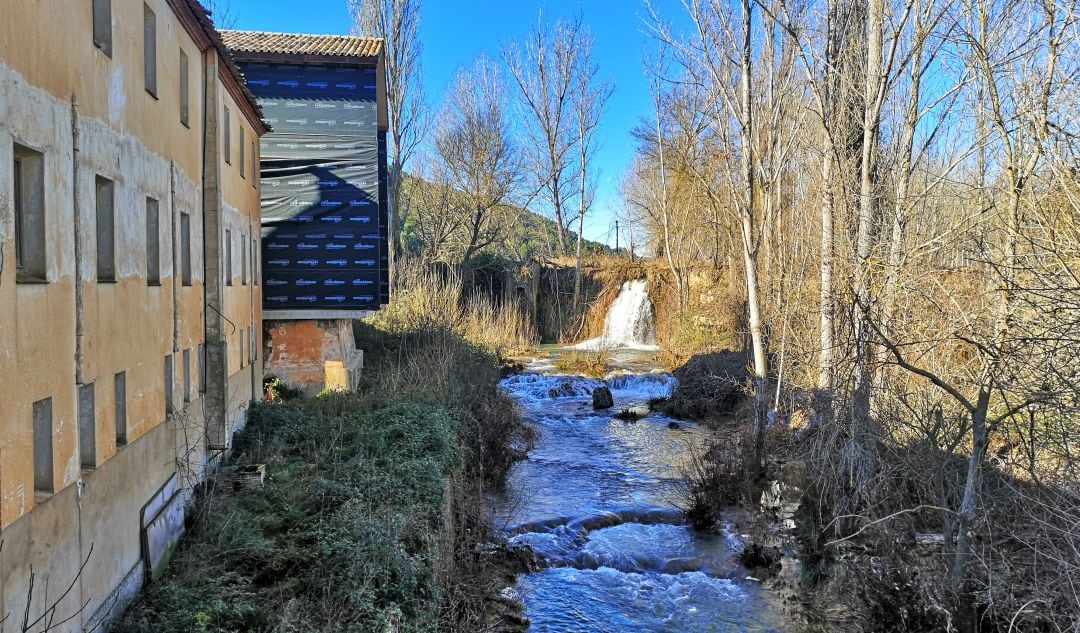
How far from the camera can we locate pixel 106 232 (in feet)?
19.0

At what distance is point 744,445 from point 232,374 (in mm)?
7976

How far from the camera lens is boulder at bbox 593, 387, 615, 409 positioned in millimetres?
19141

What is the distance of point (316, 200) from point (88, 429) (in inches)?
427

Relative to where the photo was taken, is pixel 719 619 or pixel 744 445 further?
pixel 744 445

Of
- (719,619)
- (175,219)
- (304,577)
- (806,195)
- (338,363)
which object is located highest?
(806,195)

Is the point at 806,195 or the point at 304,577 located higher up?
the point at 806,195

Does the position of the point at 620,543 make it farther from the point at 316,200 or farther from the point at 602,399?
the point at 316,200

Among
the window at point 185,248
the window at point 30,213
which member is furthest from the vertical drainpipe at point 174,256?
the window at point 30,213

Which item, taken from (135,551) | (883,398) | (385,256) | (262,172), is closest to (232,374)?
(135,551)

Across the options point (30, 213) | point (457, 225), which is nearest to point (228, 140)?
point (30, 213)

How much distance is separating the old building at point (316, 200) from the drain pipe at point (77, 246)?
10278 millimetres

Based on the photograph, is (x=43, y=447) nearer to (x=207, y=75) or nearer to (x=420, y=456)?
(x=420, y=456)

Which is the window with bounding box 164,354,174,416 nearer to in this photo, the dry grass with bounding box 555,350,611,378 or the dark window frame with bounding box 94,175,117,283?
the dark window frame with bounding box 94,175,117,283

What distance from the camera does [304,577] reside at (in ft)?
21.2
